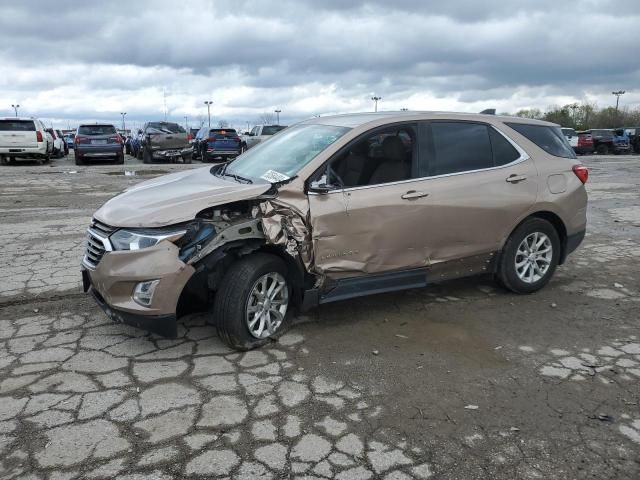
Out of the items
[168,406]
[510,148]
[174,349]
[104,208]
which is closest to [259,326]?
[174,349]

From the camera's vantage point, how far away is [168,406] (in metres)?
3.29

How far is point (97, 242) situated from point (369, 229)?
2039mm

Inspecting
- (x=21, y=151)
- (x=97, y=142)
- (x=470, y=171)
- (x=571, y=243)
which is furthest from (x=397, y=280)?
(x=21, y=151)

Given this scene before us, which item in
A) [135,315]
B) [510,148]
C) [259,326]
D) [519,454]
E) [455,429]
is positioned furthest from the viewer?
[510,148]

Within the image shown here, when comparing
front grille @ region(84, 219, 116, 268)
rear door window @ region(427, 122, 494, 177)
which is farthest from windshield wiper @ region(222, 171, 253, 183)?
rear door window @ region(427, 122, 494, 177)

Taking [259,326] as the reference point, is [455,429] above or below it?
below

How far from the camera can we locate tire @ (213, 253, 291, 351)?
3838mm

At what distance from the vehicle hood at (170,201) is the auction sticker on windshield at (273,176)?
0.32 feet

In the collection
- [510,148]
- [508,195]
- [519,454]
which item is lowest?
[519,454]

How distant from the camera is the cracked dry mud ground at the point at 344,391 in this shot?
2797 mm

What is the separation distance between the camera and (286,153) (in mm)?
4742

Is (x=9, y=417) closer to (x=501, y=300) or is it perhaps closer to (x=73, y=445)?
(x=73, y=445)

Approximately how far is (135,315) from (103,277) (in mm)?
363

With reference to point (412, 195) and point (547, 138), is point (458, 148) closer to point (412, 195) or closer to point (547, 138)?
point (412, 195)
